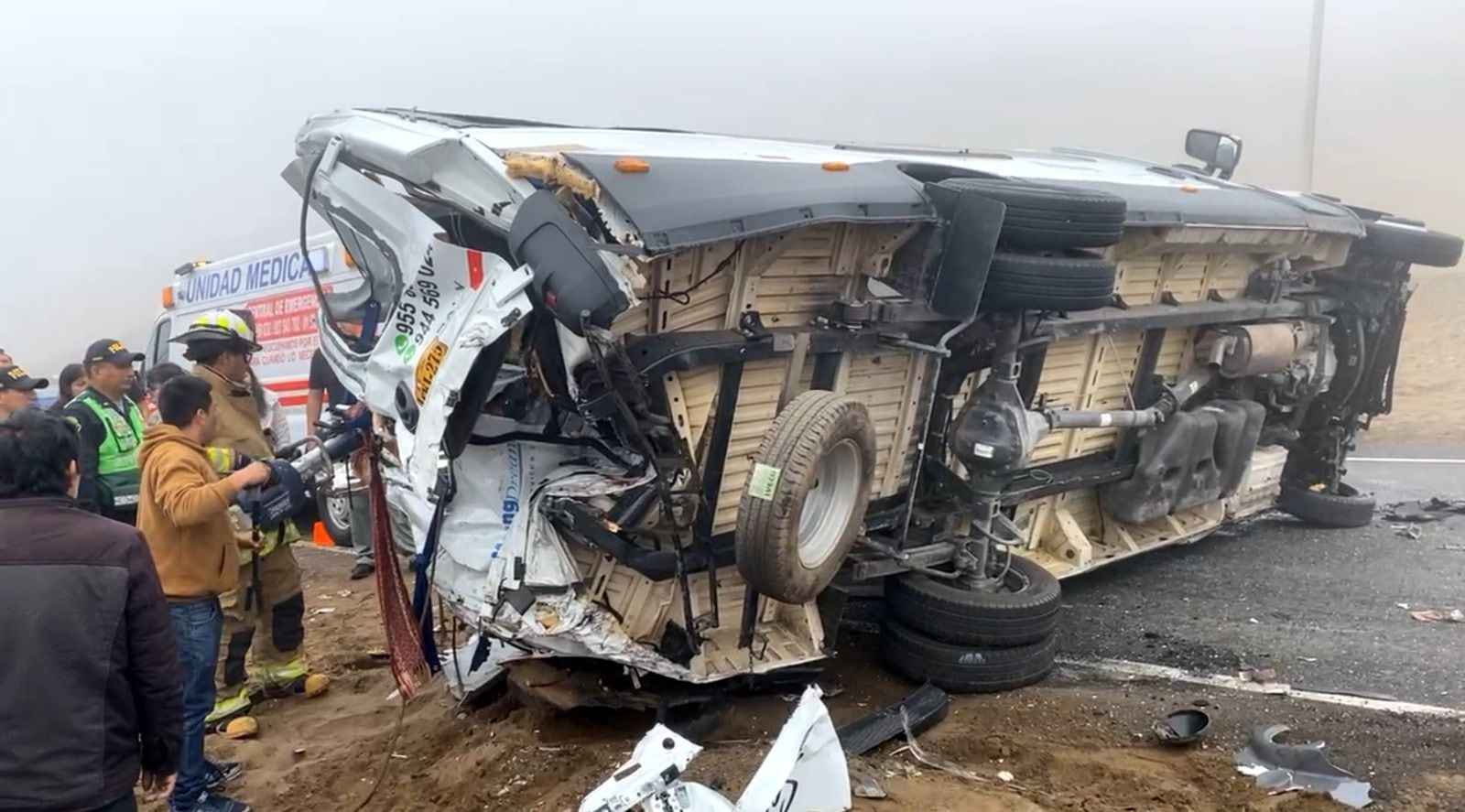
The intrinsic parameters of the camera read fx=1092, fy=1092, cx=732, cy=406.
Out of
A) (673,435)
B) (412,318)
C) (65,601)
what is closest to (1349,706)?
(673,435)

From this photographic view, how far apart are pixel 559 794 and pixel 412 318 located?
1.72 m

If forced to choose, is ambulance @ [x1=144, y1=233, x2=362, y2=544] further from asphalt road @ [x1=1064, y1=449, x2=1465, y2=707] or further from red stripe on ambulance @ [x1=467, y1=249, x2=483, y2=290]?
asphalt road @ [x1=1064, y1=449, x2=1465, y2=707]

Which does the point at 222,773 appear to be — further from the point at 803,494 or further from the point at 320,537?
the point at 320,537

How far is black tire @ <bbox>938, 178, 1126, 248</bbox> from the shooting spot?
4.00 meters

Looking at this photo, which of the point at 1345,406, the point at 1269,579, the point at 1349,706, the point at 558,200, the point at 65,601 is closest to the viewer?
the point at 65,601

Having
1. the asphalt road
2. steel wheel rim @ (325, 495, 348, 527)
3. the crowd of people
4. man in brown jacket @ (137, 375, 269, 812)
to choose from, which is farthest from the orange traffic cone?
the asphalt road

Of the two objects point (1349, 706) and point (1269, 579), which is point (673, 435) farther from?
point (1269, 579)

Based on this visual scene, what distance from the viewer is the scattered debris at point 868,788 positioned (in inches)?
135

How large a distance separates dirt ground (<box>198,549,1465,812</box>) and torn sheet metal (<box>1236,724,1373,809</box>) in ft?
0.21

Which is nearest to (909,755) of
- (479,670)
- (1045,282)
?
(1045,282)

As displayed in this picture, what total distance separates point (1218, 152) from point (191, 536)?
6.23 metres

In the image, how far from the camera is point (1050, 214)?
4027 millimetres

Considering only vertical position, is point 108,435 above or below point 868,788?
above

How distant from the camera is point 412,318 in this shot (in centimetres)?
387
